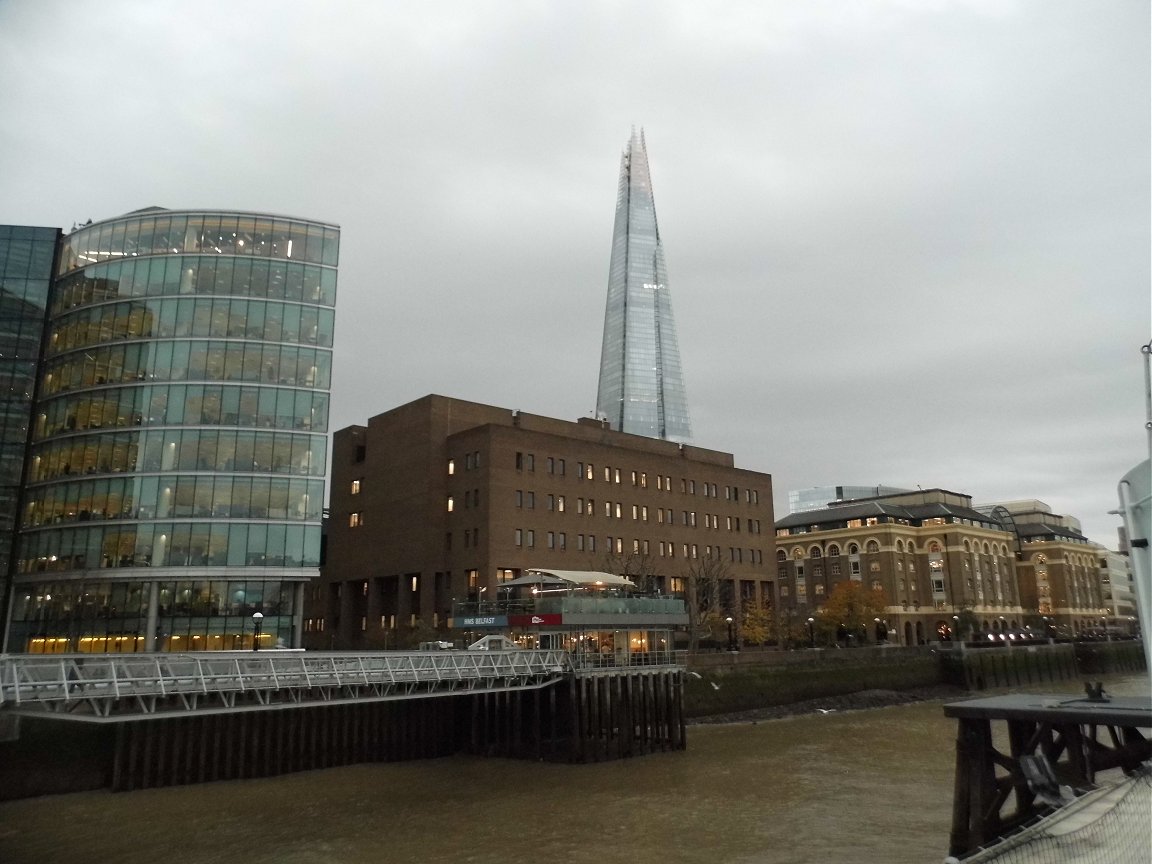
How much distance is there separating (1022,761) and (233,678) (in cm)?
2300

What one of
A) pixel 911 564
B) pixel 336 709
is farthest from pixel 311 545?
pixel 911 564

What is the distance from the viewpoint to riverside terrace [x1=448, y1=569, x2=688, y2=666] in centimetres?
4566

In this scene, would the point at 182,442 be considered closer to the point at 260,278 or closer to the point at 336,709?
the point at 260,278

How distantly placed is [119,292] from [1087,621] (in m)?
158

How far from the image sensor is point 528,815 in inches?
1211

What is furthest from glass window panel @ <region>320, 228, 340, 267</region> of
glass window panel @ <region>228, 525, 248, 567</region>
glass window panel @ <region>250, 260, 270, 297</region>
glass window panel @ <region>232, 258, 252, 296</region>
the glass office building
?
the glass office building

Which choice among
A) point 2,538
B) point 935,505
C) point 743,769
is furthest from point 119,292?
point 935,505

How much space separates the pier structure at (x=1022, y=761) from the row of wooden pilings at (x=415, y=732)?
76.9 feet

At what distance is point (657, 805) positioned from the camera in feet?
105

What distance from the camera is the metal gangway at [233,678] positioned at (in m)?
25.1

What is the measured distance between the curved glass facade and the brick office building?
58.5 feet

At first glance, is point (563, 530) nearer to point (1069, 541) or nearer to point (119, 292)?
point (119, 292)

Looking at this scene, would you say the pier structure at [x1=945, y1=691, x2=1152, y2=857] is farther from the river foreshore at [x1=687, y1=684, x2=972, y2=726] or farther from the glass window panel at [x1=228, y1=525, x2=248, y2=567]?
the glass window panel at [x1=228, y1=525, x2=248, y2=567]

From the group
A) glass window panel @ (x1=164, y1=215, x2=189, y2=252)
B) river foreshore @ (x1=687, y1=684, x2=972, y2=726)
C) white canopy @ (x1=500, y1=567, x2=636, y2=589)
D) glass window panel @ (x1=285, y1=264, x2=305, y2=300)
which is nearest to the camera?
white canopy @ (x1=500, y1=567, x2=636, y2=589)
